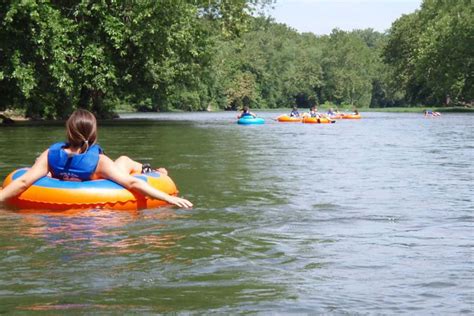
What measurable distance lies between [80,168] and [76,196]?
32 centimetres

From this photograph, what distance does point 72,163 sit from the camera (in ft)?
28.2

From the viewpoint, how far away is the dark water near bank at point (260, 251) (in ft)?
16.3

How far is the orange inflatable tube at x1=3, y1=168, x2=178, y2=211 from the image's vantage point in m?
8.54

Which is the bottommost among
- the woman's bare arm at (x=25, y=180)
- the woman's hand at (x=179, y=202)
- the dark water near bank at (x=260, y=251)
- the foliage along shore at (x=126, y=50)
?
the dark water near bank at (x=260, y=251)

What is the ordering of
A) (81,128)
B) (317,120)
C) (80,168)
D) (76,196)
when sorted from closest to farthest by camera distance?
1. (81,128)
2. (76,196)
3. (80,168)
4. (317,120)

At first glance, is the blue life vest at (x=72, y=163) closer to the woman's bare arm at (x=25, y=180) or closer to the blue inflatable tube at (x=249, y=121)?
the woman's bare arm at (x=25, y=180)

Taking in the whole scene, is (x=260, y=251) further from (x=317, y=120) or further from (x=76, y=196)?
(x=317, y=120)

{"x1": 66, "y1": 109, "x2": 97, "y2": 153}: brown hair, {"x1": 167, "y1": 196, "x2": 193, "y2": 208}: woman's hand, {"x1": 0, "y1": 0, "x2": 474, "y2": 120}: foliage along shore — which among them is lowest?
{"x1": 167, "y1": 196, "x2": 193, "y2": 208}: woman's hand

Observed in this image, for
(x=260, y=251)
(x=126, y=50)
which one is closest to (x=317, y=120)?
(x=126, y=50)

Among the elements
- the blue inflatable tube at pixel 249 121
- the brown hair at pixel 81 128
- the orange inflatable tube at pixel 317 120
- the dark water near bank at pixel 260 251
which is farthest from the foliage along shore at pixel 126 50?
the brown hair at pixel 81 128

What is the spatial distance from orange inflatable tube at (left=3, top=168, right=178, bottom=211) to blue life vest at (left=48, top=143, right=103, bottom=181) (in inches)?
3.8

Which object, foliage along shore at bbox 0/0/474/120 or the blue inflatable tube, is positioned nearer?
foliage along shore at bbox 0/0/474/120

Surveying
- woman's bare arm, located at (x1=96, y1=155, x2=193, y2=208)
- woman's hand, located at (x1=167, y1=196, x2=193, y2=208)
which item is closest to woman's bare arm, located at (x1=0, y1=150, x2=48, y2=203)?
woman's bare arm, located at (x1=96, y1=155, x2=193, y2=208)

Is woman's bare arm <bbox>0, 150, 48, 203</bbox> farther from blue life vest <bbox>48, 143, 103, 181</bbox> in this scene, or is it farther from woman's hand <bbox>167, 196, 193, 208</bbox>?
woman's hand <bbox>167, 196, 193, 208</bbox>
